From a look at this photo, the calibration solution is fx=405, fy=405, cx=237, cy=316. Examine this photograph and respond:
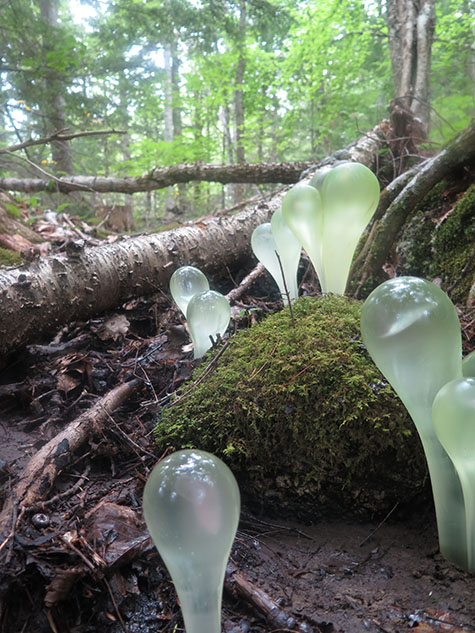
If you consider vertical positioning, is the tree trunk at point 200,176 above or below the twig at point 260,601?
above

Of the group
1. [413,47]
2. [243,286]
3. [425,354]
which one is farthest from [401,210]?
[413,47]

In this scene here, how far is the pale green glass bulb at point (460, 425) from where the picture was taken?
3.02ft

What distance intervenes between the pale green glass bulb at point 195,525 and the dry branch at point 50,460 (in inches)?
22.7

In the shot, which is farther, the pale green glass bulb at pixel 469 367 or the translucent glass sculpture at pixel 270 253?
the translucent glass sculpture at pixel 270 253

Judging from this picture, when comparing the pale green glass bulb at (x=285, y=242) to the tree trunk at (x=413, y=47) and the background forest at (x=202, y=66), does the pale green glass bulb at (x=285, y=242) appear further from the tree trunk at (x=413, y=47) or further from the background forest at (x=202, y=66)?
the background forest at (x=202, y=66)

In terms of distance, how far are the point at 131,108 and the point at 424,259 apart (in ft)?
40.7

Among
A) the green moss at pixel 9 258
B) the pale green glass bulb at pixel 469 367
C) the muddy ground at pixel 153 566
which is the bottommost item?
the muddy ground at pixel 153 566

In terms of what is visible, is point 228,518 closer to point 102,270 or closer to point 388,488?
point 388,488

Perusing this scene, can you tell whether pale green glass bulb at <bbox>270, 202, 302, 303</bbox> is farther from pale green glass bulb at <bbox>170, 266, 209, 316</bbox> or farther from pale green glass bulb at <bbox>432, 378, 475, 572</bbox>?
pale green glass bulb at <bbox>432, 378, 475, 572</bbox>

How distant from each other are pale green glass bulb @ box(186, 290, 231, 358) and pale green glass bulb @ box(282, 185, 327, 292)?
53 cm

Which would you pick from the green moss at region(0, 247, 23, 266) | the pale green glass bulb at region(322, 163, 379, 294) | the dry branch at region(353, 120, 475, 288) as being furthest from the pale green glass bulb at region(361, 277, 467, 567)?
→ the green moss at region(0, 247, 23, 266)

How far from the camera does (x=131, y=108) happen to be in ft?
40.7

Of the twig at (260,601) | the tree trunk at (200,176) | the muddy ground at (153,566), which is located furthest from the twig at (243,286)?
the tree trunk at (200,176)

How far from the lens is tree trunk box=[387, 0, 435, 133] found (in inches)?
182
